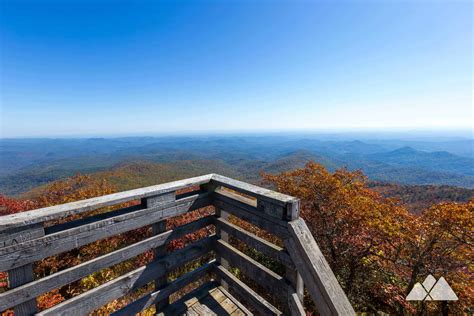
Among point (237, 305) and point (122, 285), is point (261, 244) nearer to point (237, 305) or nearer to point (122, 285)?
point (237, 305)

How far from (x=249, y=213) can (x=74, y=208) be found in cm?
156

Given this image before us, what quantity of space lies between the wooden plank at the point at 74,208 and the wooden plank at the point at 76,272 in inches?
17.9

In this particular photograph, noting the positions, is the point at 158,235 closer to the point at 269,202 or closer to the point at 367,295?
the point at 269,202

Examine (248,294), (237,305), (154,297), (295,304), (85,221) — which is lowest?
(237,305)

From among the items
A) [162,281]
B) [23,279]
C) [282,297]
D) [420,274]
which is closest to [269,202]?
[282,297]

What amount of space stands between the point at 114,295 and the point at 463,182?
715 ft

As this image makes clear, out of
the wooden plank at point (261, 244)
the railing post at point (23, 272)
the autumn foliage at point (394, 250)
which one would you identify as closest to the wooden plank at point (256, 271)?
the wooden plank at point (261, 244)

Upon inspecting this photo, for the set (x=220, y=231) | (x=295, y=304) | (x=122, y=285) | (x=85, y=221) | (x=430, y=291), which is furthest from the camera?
(x=430, y=291)

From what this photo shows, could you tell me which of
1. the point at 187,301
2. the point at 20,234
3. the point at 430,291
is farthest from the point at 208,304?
the point at 430,291

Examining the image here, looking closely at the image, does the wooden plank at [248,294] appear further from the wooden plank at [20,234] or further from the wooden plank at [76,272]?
the wooden plank at [20,234]

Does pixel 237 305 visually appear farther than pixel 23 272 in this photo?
Yes

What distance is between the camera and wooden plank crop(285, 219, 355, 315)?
159 cm

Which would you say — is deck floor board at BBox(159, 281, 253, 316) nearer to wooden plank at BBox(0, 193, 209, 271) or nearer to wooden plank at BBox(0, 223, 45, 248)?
wooden plank at BBox(0, 193, 209, 271)

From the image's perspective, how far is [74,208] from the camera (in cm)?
171
